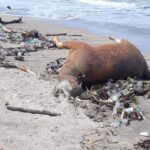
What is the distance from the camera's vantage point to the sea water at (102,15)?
16.7 meters

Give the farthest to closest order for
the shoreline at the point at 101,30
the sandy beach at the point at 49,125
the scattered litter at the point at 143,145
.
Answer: the shoreline at the point at 101,30, the scattered litter at the point at 143,145, the sandy beach at the point at 49,125

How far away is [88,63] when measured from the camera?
8281 millimetres

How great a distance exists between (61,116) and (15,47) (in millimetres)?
5230

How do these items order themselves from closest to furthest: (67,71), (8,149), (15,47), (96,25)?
(8,149), (67,71), (15,47), (96,25)

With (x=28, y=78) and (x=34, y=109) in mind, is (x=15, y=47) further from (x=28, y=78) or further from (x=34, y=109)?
(x=34, y=109)

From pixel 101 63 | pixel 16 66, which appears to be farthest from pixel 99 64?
pixel 16 66

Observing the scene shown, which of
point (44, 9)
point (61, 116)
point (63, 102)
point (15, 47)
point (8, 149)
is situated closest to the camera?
point (8, 149)

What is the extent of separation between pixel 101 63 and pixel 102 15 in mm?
13842

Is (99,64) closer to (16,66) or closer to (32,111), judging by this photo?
(16,66)

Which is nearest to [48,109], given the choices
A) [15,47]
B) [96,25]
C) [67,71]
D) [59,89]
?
[59,89]

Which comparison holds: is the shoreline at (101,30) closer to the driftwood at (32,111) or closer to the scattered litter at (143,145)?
the driftwood at (32,111)

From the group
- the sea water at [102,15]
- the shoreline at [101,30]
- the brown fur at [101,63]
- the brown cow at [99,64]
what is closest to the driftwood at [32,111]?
the brown cow at [99,64]

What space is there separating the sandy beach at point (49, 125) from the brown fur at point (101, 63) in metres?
0.42

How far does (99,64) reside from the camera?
27.5 feet
